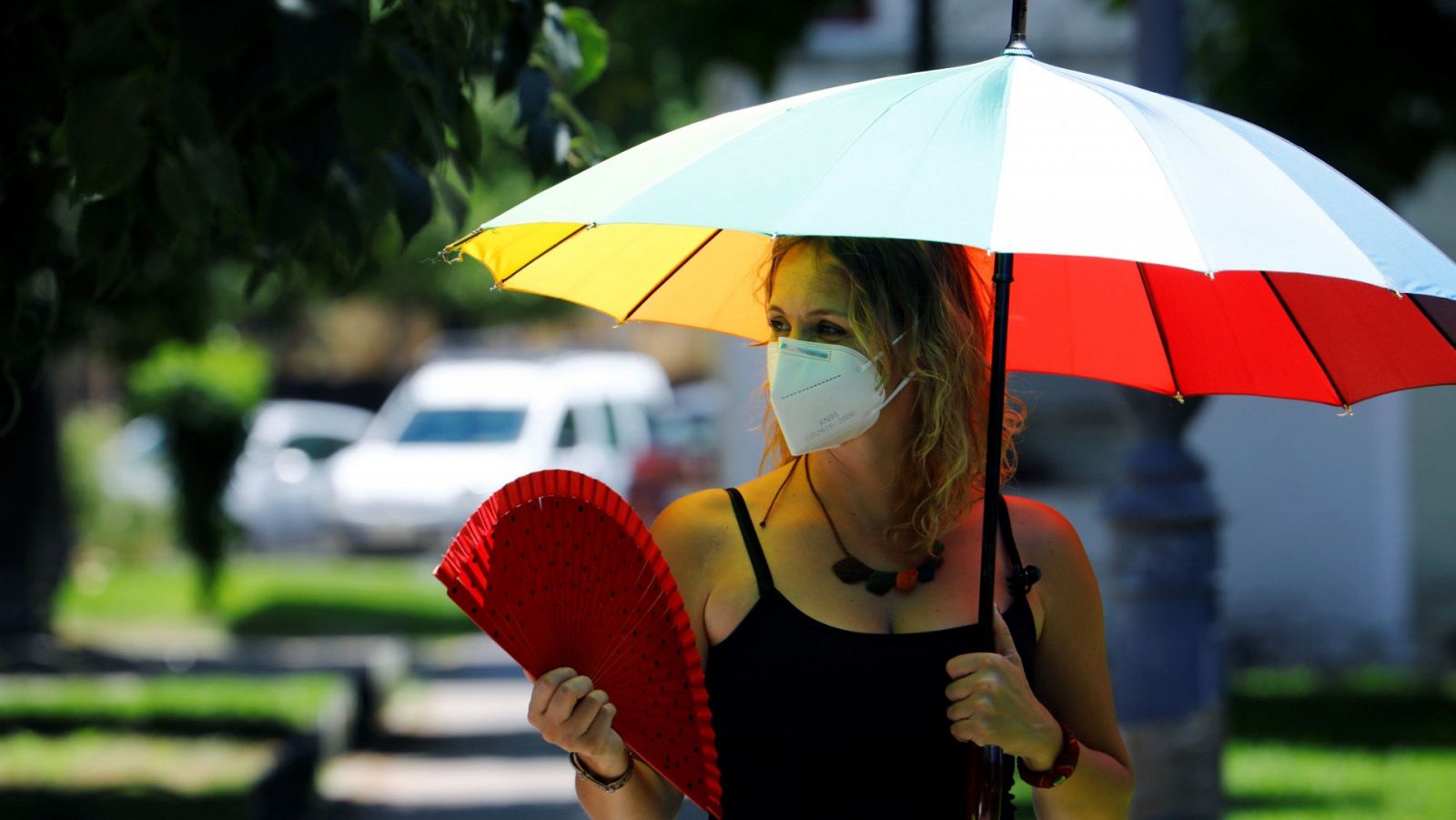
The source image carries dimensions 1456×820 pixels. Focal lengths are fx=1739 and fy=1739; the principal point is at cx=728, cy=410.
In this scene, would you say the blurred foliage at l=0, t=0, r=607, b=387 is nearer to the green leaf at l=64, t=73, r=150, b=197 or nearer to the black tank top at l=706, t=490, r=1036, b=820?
the green leaf at l=64, t=73, r=150, b=197

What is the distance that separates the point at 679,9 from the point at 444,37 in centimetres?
608

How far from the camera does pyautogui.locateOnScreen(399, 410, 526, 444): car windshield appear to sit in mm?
19828

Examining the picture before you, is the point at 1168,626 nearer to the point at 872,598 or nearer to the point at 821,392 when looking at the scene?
the point at 872,598

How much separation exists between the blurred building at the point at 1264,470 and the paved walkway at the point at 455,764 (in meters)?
2.51

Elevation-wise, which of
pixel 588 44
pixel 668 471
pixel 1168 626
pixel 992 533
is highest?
pixel 588 44

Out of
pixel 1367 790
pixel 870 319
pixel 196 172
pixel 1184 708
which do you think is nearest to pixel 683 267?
pixel 870 319

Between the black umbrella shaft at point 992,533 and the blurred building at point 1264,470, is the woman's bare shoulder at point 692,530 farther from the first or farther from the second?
the blurred building at point 1264,470

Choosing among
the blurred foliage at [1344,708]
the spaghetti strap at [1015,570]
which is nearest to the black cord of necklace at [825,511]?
the spaghetti strap at [1015,570]

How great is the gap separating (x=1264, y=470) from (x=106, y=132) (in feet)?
36.8

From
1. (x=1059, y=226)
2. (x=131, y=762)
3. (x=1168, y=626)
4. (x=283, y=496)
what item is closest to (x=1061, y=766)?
(x=1059, y=226)

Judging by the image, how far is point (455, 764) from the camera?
30.6ft

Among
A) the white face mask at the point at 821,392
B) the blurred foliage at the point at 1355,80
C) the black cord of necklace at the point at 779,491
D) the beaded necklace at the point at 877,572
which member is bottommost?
the beaded necklace at the point at 877,572

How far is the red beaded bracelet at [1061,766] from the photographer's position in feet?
8.36

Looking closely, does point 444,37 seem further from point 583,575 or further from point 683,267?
point 583,575
